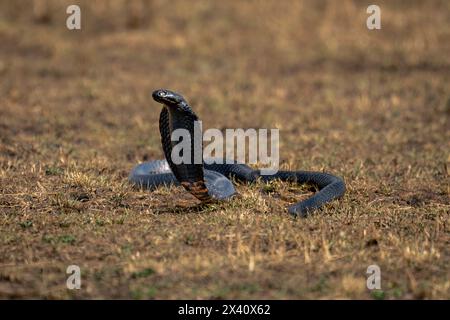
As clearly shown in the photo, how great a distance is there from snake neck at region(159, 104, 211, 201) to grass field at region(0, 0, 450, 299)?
0.31 meters

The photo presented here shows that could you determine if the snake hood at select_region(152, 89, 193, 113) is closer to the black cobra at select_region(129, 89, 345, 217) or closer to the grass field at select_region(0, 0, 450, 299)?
the black cobra at select_region(129, 89, 345, 217)

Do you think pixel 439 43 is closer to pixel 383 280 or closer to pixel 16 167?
pixel 16 167

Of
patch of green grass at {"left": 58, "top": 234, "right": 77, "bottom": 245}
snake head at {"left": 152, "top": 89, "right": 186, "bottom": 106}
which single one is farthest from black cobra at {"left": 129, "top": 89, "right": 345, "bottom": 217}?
patch of green grass at {"left": 58, "top": 234, "right": 77, "bottom": 245}

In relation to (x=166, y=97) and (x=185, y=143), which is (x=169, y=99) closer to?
(x=166, y=97)

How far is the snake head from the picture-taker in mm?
6273

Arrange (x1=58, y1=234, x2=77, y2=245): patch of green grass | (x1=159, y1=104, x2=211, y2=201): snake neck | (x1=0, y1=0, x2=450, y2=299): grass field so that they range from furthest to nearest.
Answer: (x1=159, y1=104, x2=211, y2=201): snake neck, (x1=58, y1=234, x2=77, y2=245): patch of green grass, (x1=0, y1=0, x2=450, y2=299): grass field

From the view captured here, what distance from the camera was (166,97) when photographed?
20.8 feet

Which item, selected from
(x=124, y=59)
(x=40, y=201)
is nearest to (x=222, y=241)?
(x=40, y=201)

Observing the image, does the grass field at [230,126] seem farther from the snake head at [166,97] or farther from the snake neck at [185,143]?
the snake head at [166,97]

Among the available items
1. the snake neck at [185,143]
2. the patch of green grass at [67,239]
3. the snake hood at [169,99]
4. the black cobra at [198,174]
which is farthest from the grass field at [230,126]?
the snake hood at [169,99]

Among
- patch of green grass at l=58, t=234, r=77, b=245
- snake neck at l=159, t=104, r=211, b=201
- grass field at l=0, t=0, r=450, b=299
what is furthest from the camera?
snake neck at l=159, t=104, r=211, b=201

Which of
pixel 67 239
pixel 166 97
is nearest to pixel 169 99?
pixel 166 97

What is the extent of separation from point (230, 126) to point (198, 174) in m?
4.83

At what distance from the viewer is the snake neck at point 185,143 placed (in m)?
6.54
